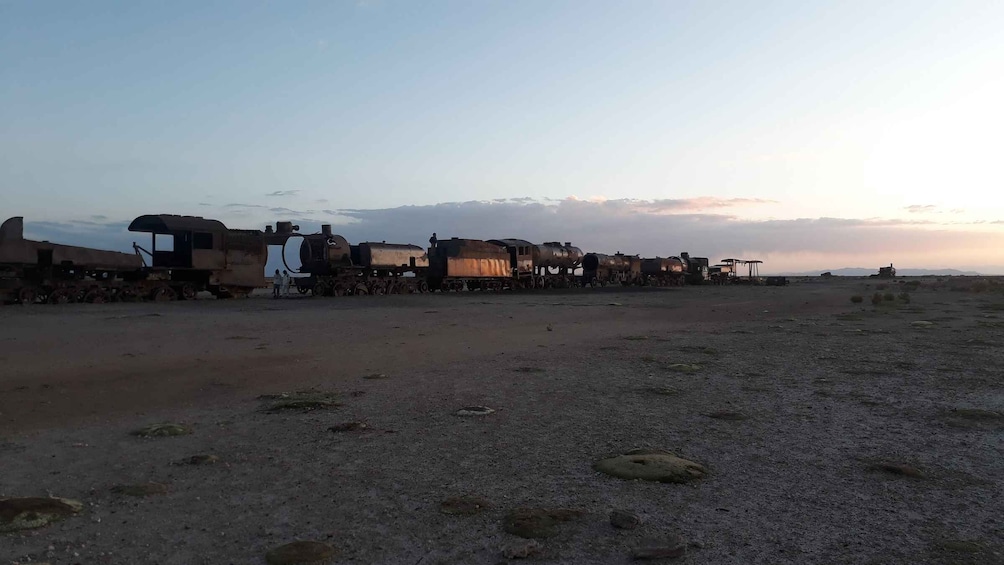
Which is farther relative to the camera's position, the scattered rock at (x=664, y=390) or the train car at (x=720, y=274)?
the train car at (x=720, y=274)

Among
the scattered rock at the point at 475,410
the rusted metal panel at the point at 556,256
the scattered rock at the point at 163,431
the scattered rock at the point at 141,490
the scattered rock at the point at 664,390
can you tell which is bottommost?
the scattered rock at the point at 163,431

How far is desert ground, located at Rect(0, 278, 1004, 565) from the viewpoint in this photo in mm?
3539

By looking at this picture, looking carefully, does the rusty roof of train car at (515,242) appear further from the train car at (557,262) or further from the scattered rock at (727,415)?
the scattered rock at (727,415)

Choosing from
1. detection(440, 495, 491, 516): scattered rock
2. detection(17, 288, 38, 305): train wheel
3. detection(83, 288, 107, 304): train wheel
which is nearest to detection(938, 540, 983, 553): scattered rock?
detection(440, 495, 491, 516): scattered rock

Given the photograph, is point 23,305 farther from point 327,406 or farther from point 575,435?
point 575,435

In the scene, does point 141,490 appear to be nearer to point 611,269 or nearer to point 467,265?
point 467,265

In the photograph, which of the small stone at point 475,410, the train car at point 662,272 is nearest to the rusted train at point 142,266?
the small stone at point 475,410

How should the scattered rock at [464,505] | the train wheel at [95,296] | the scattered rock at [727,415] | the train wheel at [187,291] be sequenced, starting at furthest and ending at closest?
the train wheel at [187,291] → the train wheel at [95,296] → the scattered rock at [727,415] → the scattered rock at [464,505]

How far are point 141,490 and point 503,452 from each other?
273 centimetres

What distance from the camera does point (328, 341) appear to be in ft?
45.0

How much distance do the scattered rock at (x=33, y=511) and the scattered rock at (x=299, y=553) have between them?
61.8 inches

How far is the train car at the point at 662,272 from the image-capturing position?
6706cm

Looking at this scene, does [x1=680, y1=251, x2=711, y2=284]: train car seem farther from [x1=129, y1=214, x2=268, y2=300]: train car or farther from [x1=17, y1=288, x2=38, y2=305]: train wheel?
[x1=17, y1=288, x2=38, y2=305]: train wheel

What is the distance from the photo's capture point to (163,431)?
602 centimetres
